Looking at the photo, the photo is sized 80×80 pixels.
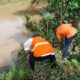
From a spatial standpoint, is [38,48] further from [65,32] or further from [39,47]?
[65,32]

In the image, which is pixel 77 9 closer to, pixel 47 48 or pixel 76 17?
pixel 76 17

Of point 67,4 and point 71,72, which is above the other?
point 67,4

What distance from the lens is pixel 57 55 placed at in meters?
10.1

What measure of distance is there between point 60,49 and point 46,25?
1611 mm

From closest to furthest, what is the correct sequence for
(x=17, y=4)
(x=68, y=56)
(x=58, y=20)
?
(x=68, y=56) → (x=58, y=20) → (x=17, y=4)

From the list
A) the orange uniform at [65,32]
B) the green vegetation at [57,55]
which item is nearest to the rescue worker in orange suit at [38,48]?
the green vegetation at [57,55]

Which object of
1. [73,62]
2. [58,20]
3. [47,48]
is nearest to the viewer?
[47,48]

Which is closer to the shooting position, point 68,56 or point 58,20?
point 68,56

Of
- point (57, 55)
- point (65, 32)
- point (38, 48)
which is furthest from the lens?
point (57, 55)

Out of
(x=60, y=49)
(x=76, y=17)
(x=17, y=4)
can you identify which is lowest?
(x=17, y=4)

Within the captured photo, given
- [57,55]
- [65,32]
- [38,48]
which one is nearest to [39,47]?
[38,48]

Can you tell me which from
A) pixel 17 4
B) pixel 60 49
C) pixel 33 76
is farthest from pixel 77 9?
pixel 17 4

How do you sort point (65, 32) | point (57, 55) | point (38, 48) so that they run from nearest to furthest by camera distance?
point (38, 48), point (65, 32), point (57, 55)

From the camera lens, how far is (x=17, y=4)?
2303cm
